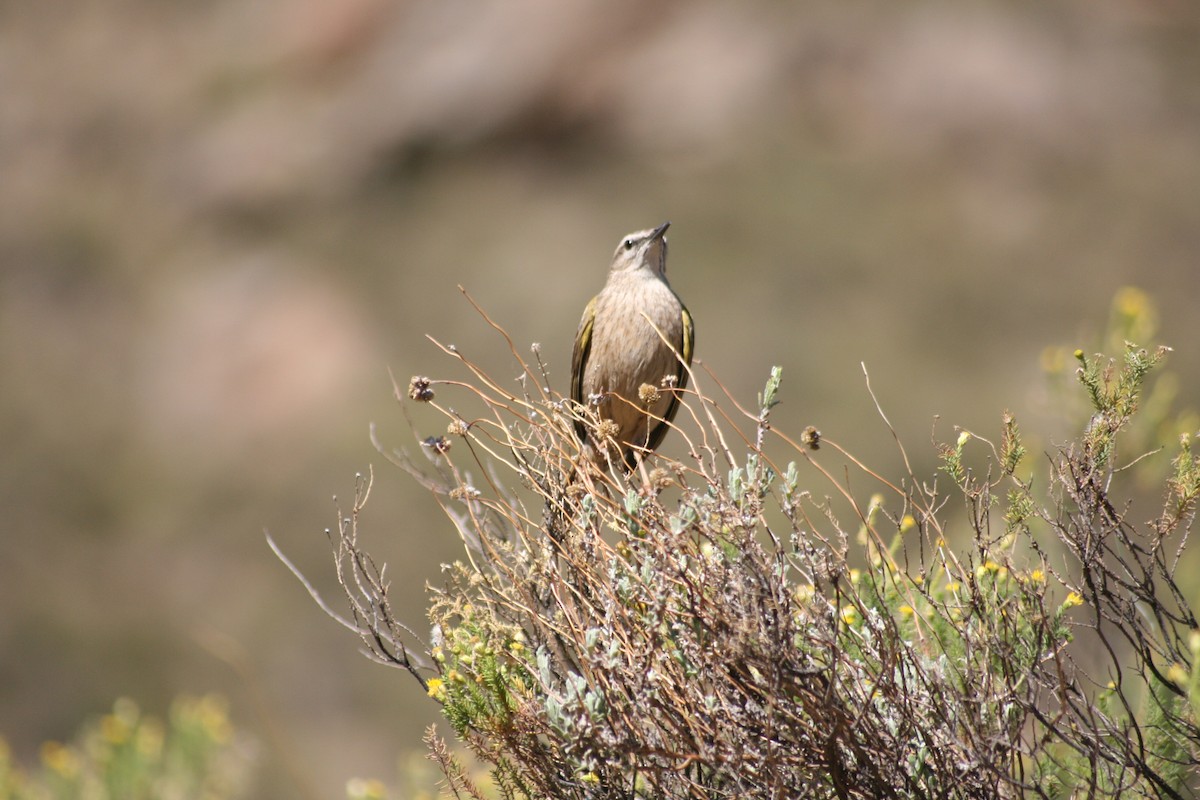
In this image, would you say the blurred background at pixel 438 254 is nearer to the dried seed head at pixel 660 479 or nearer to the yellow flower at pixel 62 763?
the yellow flower at pixel 62 763

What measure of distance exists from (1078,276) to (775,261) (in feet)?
13.6

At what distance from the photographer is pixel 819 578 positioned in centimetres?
296

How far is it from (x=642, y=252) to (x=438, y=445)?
2940 mm

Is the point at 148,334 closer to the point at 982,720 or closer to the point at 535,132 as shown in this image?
the point at 535,132

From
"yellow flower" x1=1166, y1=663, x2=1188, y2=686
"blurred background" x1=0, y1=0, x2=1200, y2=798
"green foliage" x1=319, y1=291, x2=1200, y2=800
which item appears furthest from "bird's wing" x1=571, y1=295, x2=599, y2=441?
"blurred background" x1=0, y1=0, x2=1200, y2=798

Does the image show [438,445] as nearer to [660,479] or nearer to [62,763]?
[660,479]

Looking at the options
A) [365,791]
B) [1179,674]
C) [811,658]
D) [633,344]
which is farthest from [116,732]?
[1179,674]

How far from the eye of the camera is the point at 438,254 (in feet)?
62.5

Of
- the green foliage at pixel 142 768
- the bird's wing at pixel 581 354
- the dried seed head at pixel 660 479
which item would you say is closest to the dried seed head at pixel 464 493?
the dried seed head at pixel 660 479

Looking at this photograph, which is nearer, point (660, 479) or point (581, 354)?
point (660, 479)

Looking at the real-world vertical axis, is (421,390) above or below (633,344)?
below

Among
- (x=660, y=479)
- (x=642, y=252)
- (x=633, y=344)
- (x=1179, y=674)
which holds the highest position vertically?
(x=642, y=252)

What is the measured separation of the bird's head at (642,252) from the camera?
6246mm

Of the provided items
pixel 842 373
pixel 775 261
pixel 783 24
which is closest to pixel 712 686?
pixel 842 373
